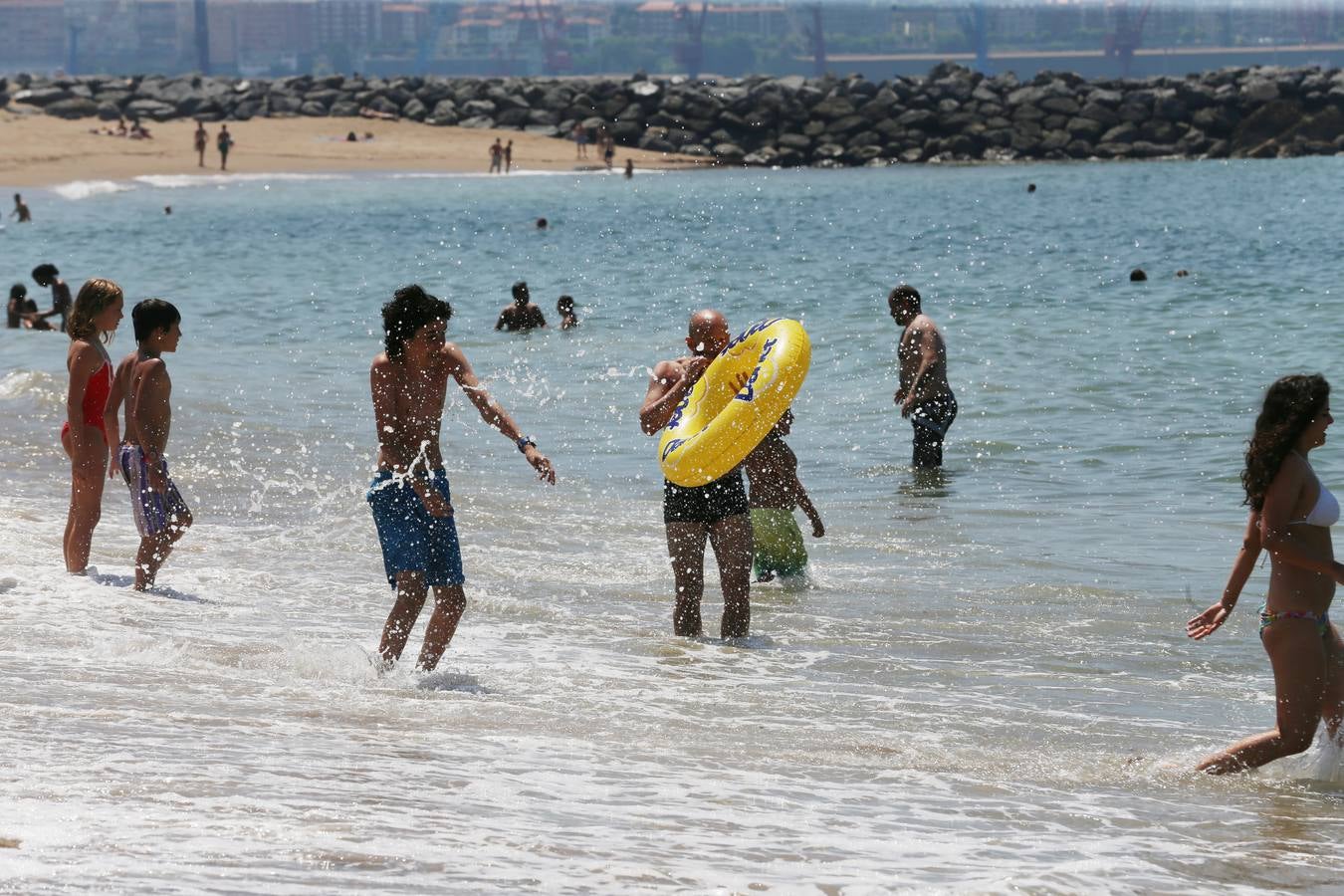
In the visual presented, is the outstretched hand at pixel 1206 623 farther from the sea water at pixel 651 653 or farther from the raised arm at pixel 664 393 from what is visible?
the raised arm at pixel 664 393

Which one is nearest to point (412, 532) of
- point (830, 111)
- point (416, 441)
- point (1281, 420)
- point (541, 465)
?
→ point (416, 441)

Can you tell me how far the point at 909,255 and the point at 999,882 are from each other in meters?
27.1

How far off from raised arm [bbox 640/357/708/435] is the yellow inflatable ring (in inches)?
2.5

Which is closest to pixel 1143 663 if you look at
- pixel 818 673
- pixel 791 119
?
pixel 818 673

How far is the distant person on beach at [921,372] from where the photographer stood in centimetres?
1146

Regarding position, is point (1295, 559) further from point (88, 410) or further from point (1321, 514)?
point (88, 410)

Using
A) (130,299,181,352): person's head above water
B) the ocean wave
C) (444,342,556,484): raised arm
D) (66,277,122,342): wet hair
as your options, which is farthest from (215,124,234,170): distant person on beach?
(444,342,556,484): raised arm

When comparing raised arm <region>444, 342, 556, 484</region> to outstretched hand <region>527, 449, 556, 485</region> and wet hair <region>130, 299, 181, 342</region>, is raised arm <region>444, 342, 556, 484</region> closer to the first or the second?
outstretched hand <region>527, 449, 556, 485</region>

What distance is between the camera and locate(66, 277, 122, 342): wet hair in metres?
7.55

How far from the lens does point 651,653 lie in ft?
24.1

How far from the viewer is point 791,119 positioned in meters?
64.1

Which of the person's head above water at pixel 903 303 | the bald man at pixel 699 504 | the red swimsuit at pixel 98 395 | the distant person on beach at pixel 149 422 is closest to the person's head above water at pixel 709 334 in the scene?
the bald man at pixel 699 504

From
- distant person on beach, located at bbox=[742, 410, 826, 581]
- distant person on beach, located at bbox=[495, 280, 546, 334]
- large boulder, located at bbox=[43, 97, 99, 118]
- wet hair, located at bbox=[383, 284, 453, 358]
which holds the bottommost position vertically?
distant person on beach, located at bbox=[495, 280, 546, 334]

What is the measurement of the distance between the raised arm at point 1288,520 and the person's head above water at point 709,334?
2636 millimetres
